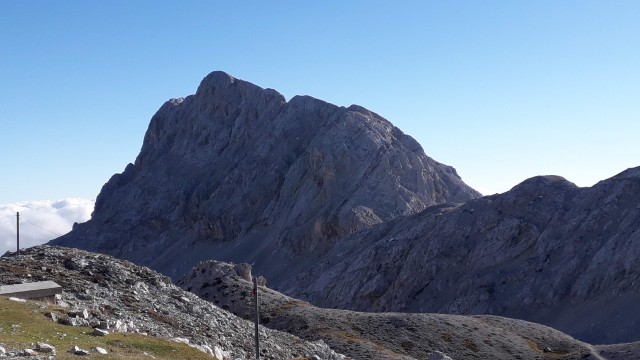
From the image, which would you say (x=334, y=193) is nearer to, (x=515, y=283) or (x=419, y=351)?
(x=515, y=283)

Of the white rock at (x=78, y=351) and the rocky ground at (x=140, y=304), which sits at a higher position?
the rocky ground at (x=140, y=304)

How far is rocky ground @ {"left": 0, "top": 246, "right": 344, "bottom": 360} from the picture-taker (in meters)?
40.8

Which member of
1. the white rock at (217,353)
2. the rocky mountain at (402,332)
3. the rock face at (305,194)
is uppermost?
the rock face at (305,194)

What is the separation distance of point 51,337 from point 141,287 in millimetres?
17814

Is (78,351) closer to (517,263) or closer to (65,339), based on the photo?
(65,339)

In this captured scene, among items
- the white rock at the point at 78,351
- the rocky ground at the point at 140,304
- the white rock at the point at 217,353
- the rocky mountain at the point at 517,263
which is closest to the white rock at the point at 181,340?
the rocky ground at the point at 140,304

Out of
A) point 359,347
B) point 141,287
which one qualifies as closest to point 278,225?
point 359,347

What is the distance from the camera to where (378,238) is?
142875 mm

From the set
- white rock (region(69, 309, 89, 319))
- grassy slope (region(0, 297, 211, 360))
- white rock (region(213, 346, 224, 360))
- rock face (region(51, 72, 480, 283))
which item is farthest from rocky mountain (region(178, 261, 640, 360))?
rock face (region(51, 72, 480, 283))

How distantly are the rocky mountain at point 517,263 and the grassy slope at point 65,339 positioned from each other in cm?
7646

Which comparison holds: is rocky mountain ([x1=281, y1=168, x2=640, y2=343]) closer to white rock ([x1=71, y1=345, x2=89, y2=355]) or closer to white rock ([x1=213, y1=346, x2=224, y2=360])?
white rock ([x1=213, y1=346, x2=224, y2=360])

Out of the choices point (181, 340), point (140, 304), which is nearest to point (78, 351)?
point (181, 340)

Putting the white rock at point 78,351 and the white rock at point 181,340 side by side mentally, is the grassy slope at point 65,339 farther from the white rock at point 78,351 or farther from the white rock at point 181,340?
the white rock at point 181,340

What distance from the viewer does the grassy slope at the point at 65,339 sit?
94.7ft
